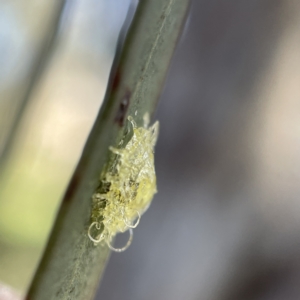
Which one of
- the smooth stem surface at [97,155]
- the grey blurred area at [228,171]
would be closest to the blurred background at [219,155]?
the grey blurred area at [228,171]

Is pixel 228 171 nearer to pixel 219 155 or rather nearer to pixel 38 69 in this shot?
pixel 219 155

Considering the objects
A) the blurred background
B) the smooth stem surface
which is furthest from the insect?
the blurred background

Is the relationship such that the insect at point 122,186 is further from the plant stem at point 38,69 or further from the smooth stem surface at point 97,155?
the plant stem at point 38,69

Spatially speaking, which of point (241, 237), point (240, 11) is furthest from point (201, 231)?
point (240, 11)

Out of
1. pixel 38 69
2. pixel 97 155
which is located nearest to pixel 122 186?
pixel 97 155

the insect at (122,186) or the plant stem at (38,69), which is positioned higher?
the plant stem at (38,69)

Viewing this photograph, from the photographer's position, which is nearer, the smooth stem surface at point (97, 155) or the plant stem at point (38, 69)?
the smooth stem surface at point (97, 155)

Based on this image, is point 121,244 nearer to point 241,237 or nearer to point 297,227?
point 241,237
